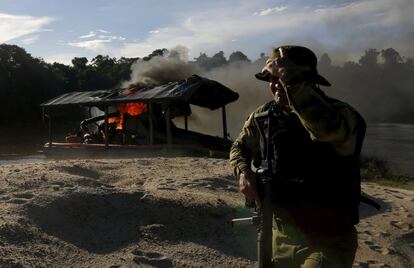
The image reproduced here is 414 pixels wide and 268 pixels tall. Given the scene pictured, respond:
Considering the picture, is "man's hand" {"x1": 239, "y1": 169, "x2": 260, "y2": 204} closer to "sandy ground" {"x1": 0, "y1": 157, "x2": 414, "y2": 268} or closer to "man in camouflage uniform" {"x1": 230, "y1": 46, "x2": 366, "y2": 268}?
"man in camouflage uniform" {"x1": 230, "y1": 46, "x2": 366, "y2": 268}

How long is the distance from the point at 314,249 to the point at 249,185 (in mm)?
482

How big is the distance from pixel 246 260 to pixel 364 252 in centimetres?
156

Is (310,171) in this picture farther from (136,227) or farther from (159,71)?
(159,71)

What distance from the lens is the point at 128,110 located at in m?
19.6

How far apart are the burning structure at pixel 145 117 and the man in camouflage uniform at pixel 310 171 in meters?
14.0

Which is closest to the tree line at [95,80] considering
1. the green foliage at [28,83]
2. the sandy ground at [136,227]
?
the green foliage at [28,83]

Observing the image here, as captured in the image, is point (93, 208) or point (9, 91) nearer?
point (93, 208)

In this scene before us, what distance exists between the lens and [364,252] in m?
6.30

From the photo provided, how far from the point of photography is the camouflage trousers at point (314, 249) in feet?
8.66

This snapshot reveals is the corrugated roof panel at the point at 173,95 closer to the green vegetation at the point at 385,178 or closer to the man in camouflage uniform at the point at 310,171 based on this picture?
the green vegetation at the point at 385,178

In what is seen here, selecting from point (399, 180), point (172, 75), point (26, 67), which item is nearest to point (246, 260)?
point (399, 180)

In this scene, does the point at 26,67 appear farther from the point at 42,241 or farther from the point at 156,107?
the point at 42,241

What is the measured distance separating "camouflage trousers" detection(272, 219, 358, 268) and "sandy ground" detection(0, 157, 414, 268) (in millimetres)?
2770

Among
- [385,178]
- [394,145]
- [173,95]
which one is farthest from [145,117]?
[394,145]
